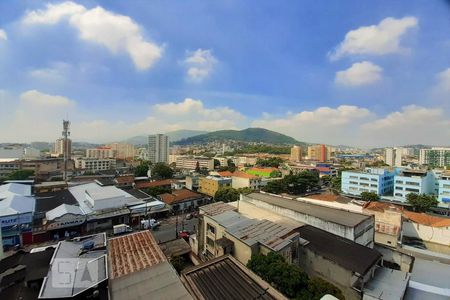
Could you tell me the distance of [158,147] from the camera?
253ft

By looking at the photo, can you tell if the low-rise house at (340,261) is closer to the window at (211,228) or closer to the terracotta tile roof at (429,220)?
the window at (211,228)

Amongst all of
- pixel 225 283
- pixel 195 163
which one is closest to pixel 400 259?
pixel 225 283

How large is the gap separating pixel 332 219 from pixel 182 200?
1495 centimetres

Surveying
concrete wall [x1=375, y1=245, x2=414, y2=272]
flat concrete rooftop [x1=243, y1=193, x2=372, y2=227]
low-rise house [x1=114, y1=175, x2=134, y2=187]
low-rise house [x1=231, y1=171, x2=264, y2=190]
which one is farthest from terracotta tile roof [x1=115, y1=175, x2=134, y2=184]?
concrete wall [x1=375, y1=245, x2=414, y2=272]

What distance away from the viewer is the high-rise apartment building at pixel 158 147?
77188mm

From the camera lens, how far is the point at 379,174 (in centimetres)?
3002

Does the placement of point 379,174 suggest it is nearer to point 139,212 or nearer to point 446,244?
point 446,244

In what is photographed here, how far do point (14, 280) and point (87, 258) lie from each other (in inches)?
117

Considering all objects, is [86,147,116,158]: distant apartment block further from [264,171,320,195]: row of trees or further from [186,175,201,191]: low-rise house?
[264,171,320,195]: row of trees

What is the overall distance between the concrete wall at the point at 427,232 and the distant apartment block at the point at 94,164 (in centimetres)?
5421

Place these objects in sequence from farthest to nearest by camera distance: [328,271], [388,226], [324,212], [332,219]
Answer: [388,226]
[324,212]
[332,219]
[328,271]

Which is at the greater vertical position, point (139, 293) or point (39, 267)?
point (139, 293)

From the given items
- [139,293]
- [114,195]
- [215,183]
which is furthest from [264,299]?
[215,183]

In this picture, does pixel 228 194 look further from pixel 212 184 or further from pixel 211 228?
pixel 211 228
